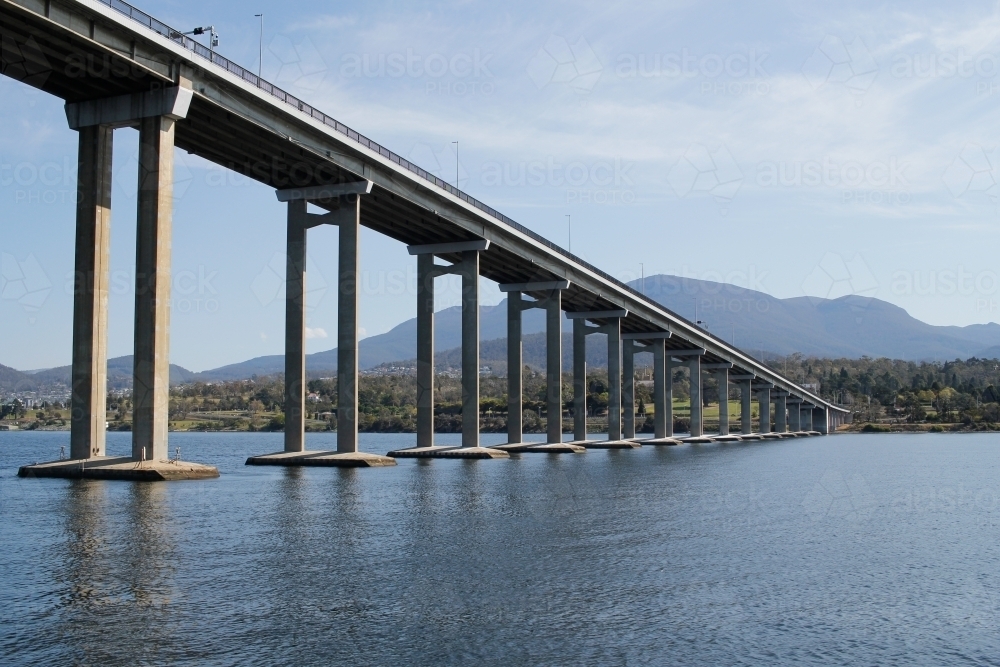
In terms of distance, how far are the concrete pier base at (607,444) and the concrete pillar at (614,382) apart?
1476mm

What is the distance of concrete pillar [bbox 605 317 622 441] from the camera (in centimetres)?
11819

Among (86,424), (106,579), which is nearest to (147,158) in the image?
(86,424)

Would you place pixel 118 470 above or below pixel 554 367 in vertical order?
below

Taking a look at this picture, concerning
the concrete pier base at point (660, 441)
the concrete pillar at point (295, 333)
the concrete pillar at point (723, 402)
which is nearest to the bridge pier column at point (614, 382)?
the concrete pier base at point (660, 441)

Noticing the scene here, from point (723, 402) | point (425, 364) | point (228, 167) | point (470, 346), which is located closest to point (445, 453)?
point (425, 364)

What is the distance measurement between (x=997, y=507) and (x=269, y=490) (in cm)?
3133

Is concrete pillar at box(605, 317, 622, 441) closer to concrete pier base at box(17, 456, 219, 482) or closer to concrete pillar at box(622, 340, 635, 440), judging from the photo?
concrete pillar at box(622, 340, 635, 440)

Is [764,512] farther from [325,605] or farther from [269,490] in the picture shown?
[325,605]

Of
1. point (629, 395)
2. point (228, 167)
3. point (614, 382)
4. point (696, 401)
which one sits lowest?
point (696, 401)

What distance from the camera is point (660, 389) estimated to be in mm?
136250

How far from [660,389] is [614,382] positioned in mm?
18200

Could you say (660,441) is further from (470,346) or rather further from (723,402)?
(470,346)

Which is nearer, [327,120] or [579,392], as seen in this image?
[327,120]

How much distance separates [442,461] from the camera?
245ft
